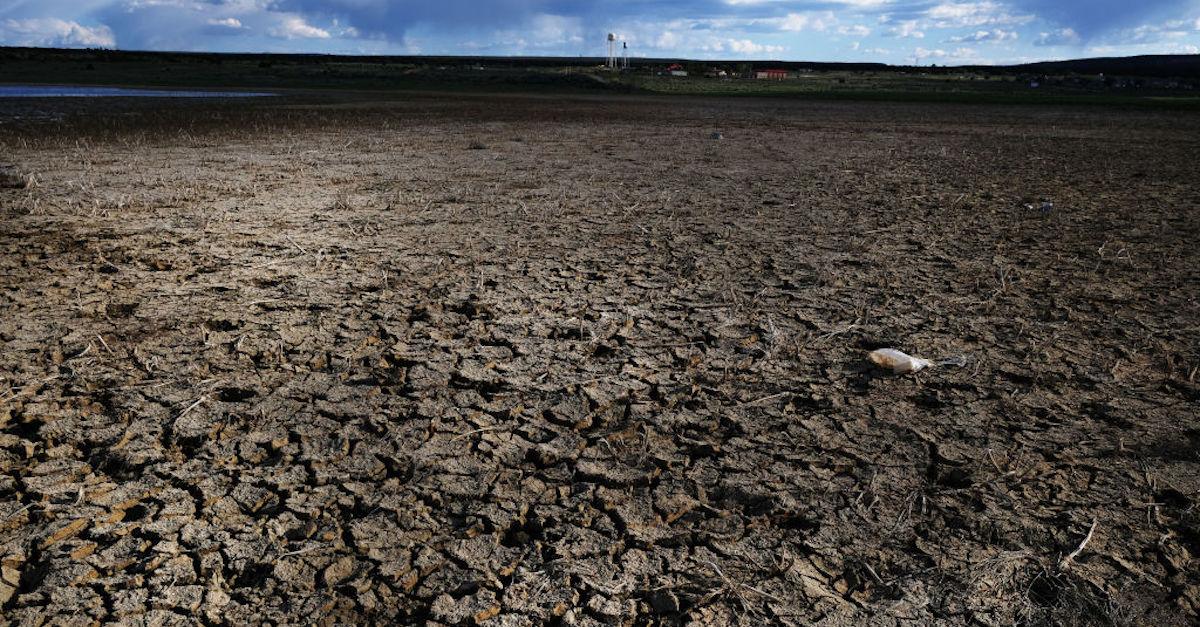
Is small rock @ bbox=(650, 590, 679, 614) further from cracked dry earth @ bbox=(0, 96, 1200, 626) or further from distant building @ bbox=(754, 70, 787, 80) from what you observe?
distant building @ bbox=(754, 70, 787, 80)

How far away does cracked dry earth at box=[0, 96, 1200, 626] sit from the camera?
6.12ft

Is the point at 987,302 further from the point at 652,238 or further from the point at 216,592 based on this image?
the point at 216,592

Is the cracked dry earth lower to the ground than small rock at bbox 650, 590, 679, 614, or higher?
higher

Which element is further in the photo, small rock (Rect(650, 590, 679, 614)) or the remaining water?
the remaining water

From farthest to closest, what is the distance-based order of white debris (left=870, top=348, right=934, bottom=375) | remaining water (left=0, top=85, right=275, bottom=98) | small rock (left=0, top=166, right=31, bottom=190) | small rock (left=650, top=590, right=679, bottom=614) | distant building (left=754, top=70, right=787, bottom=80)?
distant building (left=754, top=70, right=787, bottom=80)
remaining water (left=0, top=85, right=275, bottom=98)
small rock (left=0, top=166, right=31, bottom=190)
white debris (left=870, top=348, right=934, bottom=375)
small rock (left=650, top=590, right=679, bottom=614)

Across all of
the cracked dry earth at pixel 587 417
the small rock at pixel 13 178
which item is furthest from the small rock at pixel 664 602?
the small rock at pixel 13 178

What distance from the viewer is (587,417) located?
8.88 feet

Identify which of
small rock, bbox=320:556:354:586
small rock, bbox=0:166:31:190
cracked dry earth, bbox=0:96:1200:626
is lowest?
small rock, bbox=320:556:354:586

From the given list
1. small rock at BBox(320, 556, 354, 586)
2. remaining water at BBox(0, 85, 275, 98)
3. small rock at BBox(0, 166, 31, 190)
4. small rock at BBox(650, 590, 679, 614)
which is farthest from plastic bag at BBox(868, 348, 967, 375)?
remaining water at BBox(0, 85, 275, 98)

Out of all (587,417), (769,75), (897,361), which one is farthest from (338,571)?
(769,75)

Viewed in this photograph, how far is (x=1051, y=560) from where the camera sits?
1939mm

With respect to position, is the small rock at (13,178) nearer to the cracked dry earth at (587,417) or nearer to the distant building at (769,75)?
the cracked dry earth at (587,417)

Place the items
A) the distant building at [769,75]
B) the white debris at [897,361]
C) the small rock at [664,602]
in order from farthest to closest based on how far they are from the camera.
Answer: the distant building at [769,75], the white debris at [897,361], the small rock at [664,602]

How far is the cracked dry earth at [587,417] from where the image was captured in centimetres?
187
